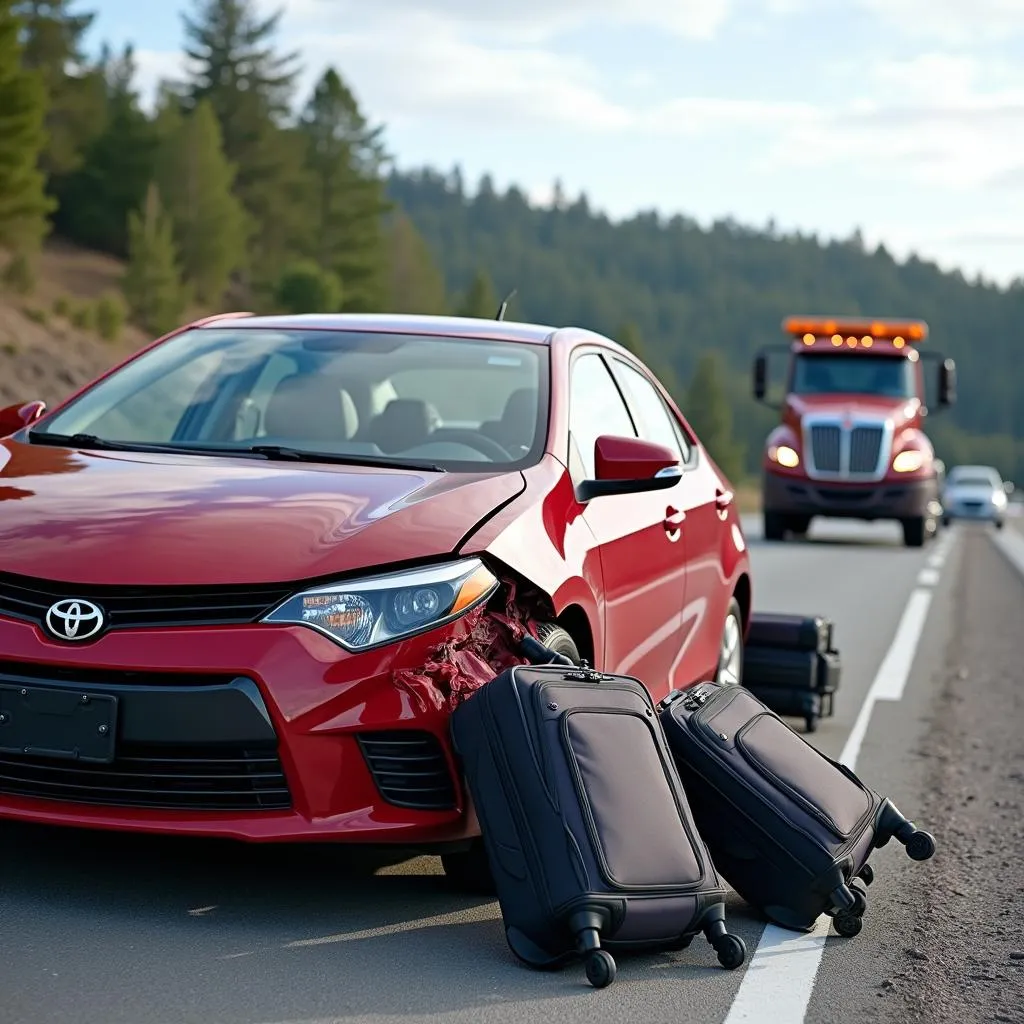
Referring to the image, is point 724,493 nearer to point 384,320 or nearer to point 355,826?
point 384,320

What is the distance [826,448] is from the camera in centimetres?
2528

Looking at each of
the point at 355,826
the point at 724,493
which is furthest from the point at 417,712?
the point at 724,493

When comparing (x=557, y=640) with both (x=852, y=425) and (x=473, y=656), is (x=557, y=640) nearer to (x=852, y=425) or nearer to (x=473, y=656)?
(x=473, y=656)

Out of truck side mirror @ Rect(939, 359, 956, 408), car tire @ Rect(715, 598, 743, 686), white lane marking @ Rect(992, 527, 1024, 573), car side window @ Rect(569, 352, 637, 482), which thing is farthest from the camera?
white lane marking @ Rect(992, 527, 1024, 573)

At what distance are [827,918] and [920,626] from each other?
9405 millimetres

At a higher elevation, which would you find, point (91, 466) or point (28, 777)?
point (91, 466)

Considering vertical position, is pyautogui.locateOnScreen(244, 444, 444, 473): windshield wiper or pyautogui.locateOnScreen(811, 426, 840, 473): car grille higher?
pyautogui.locateOnScreen(244, 444, 444, 473): windshield wiper

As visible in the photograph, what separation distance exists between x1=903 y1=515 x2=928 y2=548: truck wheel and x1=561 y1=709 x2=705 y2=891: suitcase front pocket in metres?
22.8

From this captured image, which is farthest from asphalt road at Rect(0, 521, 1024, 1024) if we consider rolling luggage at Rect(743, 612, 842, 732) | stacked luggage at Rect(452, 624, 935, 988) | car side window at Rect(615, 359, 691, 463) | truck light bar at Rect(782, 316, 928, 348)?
truck light bar at Rect(782, 316, 928, 348)

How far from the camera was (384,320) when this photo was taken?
19.5 ft

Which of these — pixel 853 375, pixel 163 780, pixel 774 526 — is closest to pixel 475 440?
pixel 163 780

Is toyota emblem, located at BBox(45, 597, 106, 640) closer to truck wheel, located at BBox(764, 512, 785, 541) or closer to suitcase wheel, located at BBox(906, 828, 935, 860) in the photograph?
suitcase wheel, located at BBox(906, 828, 935, 860)

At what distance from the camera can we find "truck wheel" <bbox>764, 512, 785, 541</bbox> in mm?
26763

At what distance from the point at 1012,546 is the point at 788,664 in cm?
Answer: 2844
